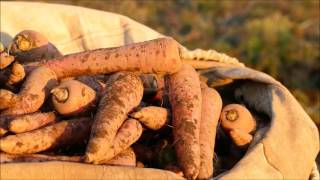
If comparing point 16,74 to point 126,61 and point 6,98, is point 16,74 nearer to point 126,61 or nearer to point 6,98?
point 6,98

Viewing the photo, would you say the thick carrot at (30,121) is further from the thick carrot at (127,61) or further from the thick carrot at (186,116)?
the thick carrot at (186,116)

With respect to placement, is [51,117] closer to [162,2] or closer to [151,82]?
[151,82]

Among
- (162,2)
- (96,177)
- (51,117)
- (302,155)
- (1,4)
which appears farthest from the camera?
(162,2)

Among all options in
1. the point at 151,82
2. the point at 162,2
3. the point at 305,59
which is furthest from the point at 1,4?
the point at 162,2

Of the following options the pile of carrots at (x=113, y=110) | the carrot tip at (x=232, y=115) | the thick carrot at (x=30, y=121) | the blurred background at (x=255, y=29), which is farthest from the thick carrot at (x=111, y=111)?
the blurred background at (x=255, y=29)

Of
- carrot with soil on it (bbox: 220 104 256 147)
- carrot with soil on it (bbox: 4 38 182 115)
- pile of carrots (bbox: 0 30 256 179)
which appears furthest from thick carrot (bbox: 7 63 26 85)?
carrot with soil on it (bbox: 220 104 256 147)

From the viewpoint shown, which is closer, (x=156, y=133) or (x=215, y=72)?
(x=156, y=133)

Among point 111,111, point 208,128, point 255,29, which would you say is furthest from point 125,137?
point 255,29
